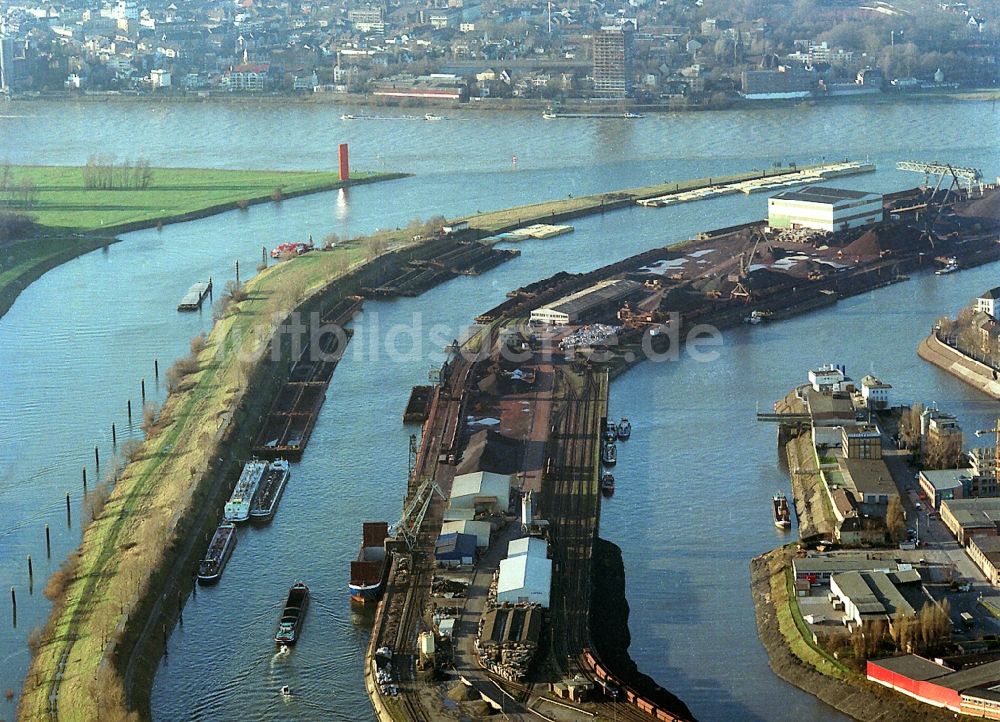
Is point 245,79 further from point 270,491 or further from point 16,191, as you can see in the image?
point 270,491

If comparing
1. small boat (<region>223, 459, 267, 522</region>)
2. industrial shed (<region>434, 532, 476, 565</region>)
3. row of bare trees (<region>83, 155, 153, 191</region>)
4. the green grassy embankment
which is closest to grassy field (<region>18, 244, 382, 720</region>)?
small boat (<region>223, 459, 267, 522</region>)

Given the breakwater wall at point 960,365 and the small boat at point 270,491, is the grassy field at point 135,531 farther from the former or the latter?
the breakwater wall at point 960,365

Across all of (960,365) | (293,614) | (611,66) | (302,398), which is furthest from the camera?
(611,66)

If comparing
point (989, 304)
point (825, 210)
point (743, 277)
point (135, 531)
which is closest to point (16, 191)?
point (743, 277)

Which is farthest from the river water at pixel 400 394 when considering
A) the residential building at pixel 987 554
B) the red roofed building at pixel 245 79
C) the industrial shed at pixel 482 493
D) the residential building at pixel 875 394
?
the red roofed building at pixel 245 79

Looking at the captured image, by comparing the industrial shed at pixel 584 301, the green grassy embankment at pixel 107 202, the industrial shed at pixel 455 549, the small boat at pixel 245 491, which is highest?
the industrial shed at pixel 584 301
